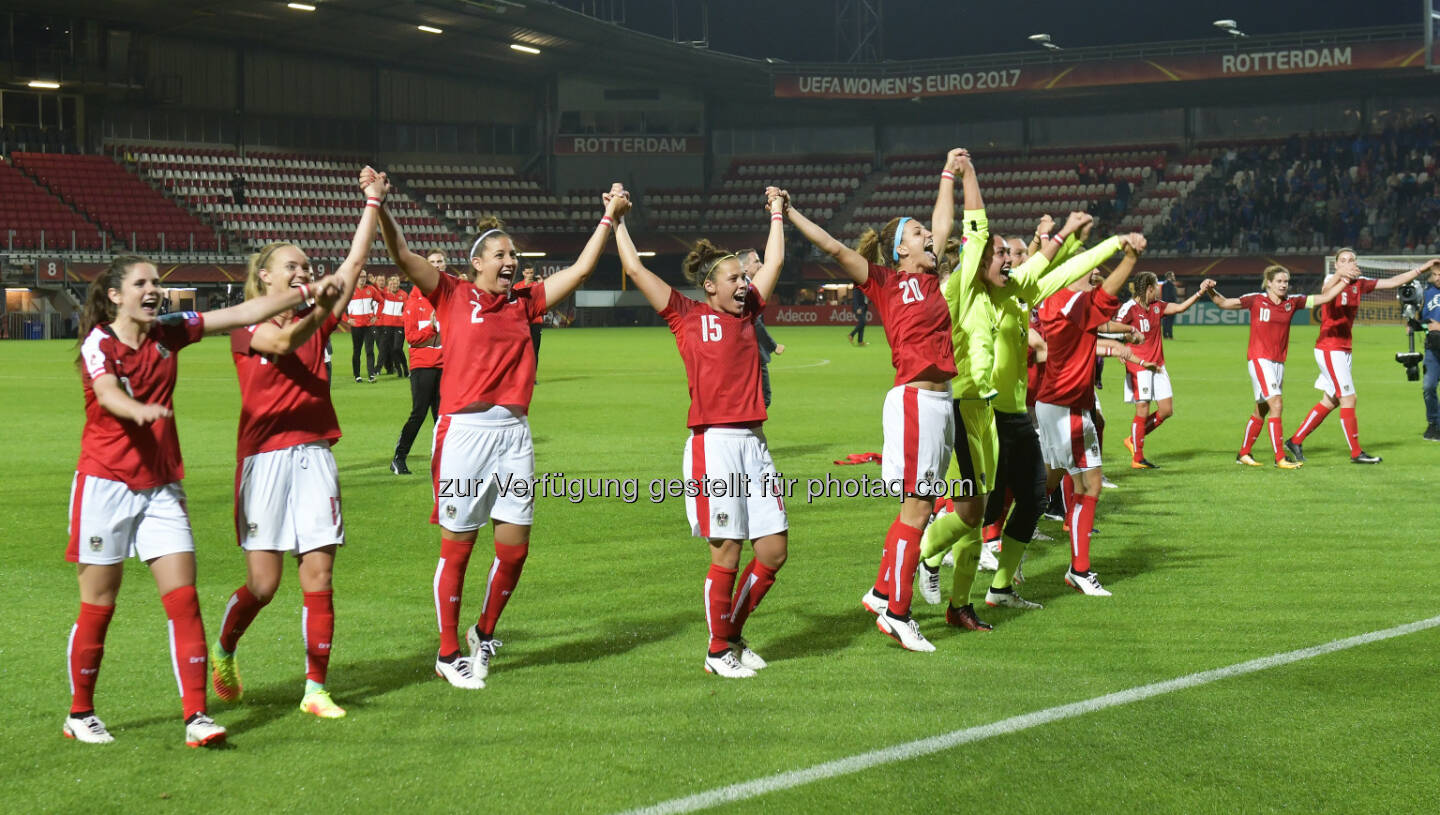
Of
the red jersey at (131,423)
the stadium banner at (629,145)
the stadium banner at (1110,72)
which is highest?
the stadium banner at (1110,72)

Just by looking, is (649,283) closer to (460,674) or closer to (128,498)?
(460,674)

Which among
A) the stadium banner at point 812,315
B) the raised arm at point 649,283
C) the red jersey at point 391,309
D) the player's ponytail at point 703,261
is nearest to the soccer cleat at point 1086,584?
the player's ponytail at point 703,261

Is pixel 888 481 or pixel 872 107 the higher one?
pixel 872 107

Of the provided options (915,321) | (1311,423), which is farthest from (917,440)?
(1311,423)

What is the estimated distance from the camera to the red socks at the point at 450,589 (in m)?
6.60

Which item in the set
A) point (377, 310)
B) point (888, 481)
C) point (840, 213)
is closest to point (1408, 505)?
point (888, 481)

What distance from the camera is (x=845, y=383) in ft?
87.9

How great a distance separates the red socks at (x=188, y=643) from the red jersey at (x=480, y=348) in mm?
1580

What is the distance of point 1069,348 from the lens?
9039mm

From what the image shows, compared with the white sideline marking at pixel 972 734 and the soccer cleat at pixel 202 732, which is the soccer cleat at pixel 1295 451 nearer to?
the white sideline marking at pixel 972 734

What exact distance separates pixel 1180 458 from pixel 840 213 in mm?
51476

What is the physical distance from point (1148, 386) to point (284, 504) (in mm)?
11510

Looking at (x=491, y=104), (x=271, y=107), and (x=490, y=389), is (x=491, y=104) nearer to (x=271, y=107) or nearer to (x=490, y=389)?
(x=271, y=107)

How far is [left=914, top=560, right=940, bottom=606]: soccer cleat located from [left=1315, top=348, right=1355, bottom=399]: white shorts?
906 cm
